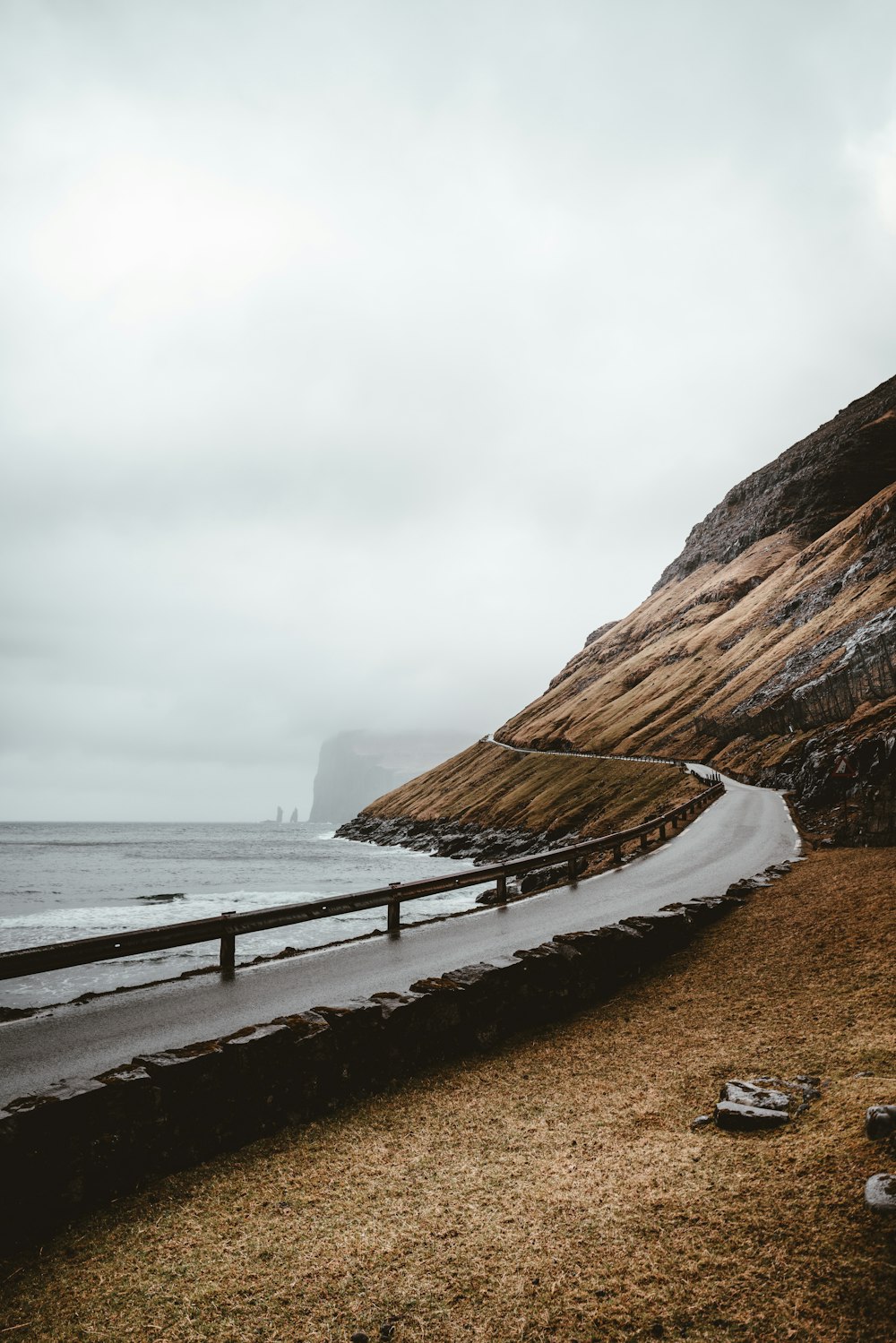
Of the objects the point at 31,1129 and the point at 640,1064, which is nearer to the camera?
the point at 31,1129

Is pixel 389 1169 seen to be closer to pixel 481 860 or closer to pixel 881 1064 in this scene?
pixel 881 1064

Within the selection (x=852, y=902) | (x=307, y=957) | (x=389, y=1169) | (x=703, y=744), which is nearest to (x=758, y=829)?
(x=852, y=902)

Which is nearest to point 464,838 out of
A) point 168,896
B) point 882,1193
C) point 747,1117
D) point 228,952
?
point 168,896

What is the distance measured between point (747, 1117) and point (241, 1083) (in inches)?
211

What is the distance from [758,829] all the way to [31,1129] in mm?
29654

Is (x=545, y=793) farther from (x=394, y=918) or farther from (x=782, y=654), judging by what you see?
(x=394, y=918)

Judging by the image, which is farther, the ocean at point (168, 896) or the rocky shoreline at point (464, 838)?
the rocky shoreline at point (464, 838)

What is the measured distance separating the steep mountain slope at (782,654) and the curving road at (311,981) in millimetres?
9115

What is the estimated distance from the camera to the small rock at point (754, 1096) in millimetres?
7270

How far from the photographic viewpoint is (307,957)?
13.6 m

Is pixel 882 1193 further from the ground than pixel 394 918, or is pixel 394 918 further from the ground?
pixel 394 918

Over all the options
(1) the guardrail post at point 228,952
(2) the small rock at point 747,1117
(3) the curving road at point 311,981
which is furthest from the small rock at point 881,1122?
(1) the guardrail post at point 228,952

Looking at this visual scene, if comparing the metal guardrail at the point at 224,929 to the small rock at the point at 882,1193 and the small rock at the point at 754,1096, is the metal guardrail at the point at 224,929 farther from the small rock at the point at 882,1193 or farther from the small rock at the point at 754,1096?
the small rock at the point at 882,1193

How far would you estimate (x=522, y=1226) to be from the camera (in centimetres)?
565
